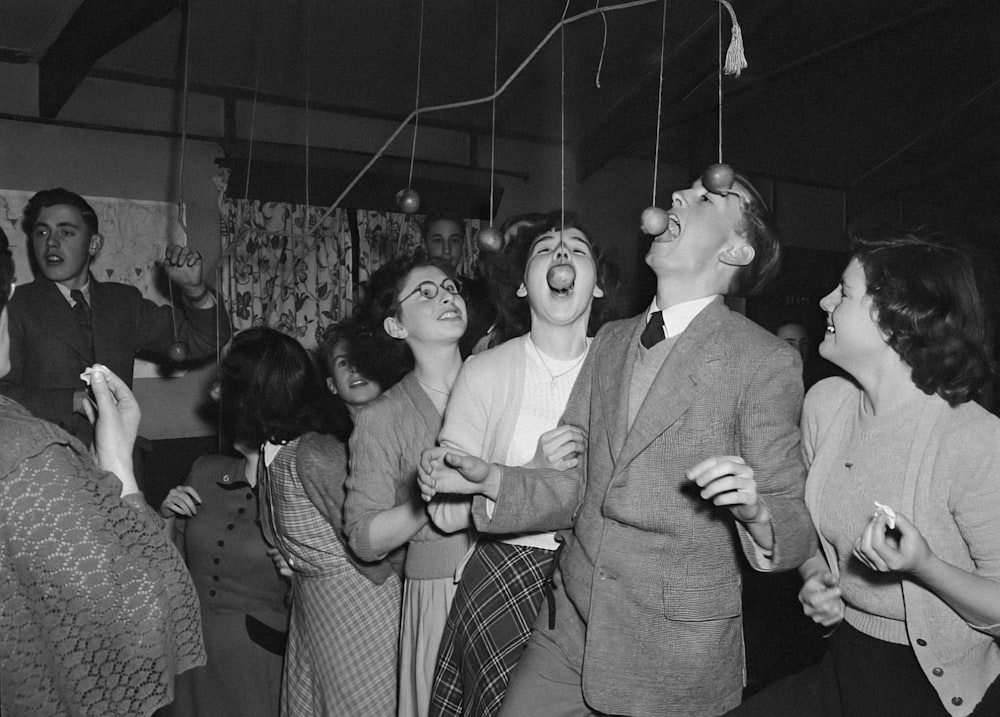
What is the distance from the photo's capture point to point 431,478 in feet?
3.78

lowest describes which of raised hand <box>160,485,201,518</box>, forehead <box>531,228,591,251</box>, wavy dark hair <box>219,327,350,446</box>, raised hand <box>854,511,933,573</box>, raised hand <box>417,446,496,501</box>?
raised hand <box>160,485,201,518</box>

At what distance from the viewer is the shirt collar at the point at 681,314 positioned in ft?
4.02

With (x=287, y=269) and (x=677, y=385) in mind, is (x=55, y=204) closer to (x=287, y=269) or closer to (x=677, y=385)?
(x=287, y=269)

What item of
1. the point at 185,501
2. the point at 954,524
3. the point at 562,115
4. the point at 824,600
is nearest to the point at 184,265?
the point at 185,501

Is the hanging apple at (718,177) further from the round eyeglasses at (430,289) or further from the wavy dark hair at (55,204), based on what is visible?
the wavy dark hair at (55,204)

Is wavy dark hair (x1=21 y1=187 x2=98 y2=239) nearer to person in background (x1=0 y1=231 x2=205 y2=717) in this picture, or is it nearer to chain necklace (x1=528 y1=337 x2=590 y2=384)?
person in background (x1=0 y1=231 x2=205 y2=717)

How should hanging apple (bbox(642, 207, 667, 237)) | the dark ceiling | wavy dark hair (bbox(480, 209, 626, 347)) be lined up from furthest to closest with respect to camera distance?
1. the dark ceiling
2. wavy dark hair (bbox(480, 209, 626, 347))
3. hanging apple (bbox(642, 207, 667, 237))

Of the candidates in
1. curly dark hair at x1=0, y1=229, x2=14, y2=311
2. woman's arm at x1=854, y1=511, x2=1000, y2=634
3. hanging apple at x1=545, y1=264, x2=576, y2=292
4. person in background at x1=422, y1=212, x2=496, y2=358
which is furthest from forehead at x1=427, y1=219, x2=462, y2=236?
woman's arm at x1=854, y1=511, x2=1000, y2=634

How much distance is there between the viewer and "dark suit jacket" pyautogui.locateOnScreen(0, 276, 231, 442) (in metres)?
1.90

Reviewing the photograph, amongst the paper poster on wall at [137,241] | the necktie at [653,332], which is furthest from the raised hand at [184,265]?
the necktie at [653,332]

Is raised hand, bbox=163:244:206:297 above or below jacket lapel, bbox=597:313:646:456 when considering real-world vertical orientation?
above

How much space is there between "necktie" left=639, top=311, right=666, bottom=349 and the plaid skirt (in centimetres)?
35

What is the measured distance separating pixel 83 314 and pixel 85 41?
0.77 metres

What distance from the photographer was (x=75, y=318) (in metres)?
2.06
